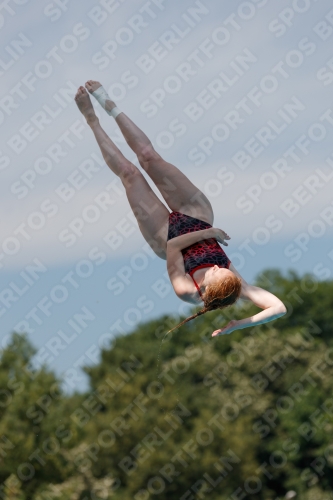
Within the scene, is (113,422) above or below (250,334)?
below

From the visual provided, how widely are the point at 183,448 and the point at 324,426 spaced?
7685 mm

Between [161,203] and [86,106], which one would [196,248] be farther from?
[86,106]

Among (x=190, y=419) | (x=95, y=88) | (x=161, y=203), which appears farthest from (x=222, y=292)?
(x=190, y=419)

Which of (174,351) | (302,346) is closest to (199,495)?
(302,346)

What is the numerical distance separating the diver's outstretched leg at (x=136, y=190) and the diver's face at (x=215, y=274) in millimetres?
964

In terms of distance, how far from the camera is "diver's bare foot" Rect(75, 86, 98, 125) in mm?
11438

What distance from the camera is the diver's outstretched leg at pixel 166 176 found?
11.3 meters

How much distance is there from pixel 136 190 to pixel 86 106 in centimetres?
120

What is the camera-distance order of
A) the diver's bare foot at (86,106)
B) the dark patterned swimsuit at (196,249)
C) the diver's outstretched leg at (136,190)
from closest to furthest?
the dark patterned swimsuit at (196,249), the diver's outstretched leg at (136,190), the diver's bare foot at (86,106)

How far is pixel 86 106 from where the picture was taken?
11.4 meters

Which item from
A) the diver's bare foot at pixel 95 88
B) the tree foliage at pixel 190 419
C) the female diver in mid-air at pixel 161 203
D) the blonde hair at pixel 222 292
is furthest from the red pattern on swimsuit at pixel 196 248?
the tree foliage at pixel 190 419

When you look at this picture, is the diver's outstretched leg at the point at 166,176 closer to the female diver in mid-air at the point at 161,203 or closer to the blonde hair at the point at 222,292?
the female diver in mid-air at the point at 161,203

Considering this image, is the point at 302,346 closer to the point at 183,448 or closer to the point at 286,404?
the point at 286,404

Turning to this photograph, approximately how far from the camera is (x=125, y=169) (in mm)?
11430
